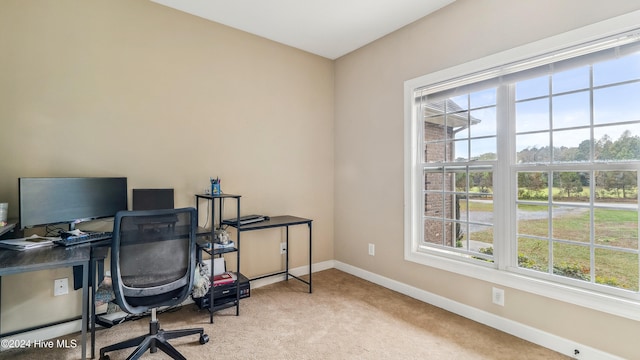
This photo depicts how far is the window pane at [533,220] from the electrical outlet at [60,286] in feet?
11.7

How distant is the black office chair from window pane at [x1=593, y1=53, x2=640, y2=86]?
2845 mm

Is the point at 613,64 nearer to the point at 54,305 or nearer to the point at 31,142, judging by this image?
the point at 31,142

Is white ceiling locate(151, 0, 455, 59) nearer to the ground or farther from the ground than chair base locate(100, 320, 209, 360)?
farther from the ground

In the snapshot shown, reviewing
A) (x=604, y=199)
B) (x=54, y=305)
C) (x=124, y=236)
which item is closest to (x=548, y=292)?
(x=604, y=199)

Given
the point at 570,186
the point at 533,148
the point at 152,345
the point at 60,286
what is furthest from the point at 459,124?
the point at 60,286

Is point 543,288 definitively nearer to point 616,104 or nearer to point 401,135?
point 616,104

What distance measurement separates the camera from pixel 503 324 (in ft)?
7.71

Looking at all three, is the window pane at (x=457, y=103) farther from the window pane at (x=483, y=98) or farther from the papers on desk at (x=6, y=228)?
the papers on desk at (x=6, y=228)

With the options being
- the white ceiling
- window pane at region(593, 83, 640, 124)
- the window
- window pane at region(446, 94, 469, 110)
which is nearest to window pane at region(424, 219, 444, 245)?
the window

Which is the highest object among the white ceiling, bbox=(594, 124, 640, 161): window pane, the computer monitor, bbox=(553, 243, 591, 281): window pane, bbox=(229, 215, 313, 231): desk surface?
the white ceiling

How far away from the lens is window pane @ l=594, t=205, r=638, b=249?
188 centimetres

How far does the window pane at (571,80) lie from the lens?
80.9 inches

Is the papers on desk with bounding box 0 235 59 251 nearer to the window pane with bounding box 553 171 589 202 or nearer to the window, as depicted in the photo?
the window

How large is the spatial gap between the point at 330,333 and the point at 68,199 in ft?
7.13
